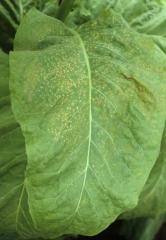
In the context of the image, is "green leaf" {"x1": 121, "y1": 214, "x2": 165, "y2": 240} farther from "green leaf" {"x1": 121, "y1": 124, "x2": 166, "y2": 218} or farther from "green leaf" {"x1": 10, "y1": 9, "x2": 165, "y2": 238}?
"green leaf" {"x1": 10, "y1": 9, "x2": 165, "y2": 238}

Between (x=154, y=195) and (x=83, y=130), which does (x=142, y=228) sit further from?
(x=83, y=130)

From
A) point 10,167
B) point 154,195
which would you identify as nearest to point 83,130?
point 10,167

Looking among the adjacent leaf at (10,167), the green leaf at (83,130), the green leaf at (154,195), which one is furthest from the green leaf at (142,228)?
the green leaf at (83,130)

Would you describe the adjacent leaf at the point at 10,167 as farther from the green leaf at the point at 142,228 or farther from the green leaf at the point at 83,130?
the green leaf at the point at 142,228

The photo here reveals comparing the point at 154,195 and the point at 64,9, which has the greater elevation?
the point at 64,9

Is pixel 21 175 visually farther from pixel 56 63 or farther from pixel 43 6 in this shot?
pixel 43 6

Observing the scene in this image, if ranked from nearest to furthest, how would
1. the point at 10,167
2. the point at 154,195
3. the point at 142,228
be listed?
the point at 10,167, the point at 154,195, the point at 142,228

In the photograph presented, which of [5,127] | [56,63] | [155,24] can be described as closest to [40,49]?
[56,63]
